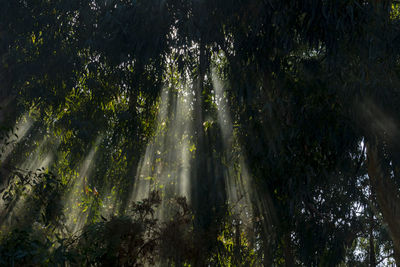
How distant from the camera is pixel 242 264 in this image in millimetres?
6527

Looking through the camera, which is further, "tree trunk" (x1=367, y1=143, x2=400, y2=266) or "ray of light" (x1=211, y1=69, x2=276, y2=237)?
"tree trunk" (x1=367, y1=143, x2=400, y2=266)

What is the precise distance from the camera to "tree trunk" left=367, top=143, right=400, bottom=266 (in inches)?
292

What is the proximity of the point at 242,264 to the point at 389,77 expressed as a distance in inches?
117

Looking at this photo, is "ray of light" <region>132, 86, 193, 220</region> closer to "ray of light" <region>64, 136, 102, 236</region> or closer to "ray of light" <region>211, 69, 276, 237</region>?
"ray of light" <region>211, 69, 276, 237</region>

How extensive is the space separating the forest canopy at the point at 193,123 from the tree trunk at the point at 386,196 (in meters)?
0.02

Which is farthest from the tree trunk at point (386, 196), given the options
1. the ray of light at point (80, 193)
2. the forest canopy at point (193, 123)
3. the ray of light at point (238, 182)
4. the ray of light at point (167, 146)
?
the ray of light at point (80, 193)

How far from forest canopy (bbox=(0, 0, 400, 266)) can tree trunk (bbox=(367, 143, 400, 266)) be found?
2 centimetres

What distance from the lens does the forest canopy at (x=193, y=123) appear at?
18.3 ft

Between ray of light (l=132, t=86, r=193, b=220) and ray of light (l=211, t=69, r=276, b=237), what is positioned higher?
ray of light (l=132, t=86, r=193, b=220)

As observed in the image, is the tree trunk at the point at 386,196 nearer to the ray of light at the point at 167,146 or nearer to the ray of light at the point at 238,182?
the ray of light at the point at 238,182

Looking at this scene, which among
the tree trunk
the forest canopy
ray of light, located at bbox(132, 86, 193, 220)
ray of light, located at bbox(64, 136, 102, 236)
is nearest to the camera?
the forest canopy

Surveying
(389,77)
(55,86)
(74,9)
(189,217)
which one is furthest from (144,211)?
(389,77)

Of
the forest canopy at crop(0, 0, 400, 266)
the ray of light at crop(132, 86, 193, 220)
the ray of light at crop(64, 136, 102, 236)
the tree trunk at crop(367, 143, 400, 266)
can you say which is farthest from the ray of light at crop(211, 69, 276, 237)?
the tree trunk at crop(367, 143, 400, 266)

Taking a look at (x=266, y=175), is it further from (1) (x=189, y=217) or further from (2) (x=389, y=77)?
(2) (x=389, y=77)
